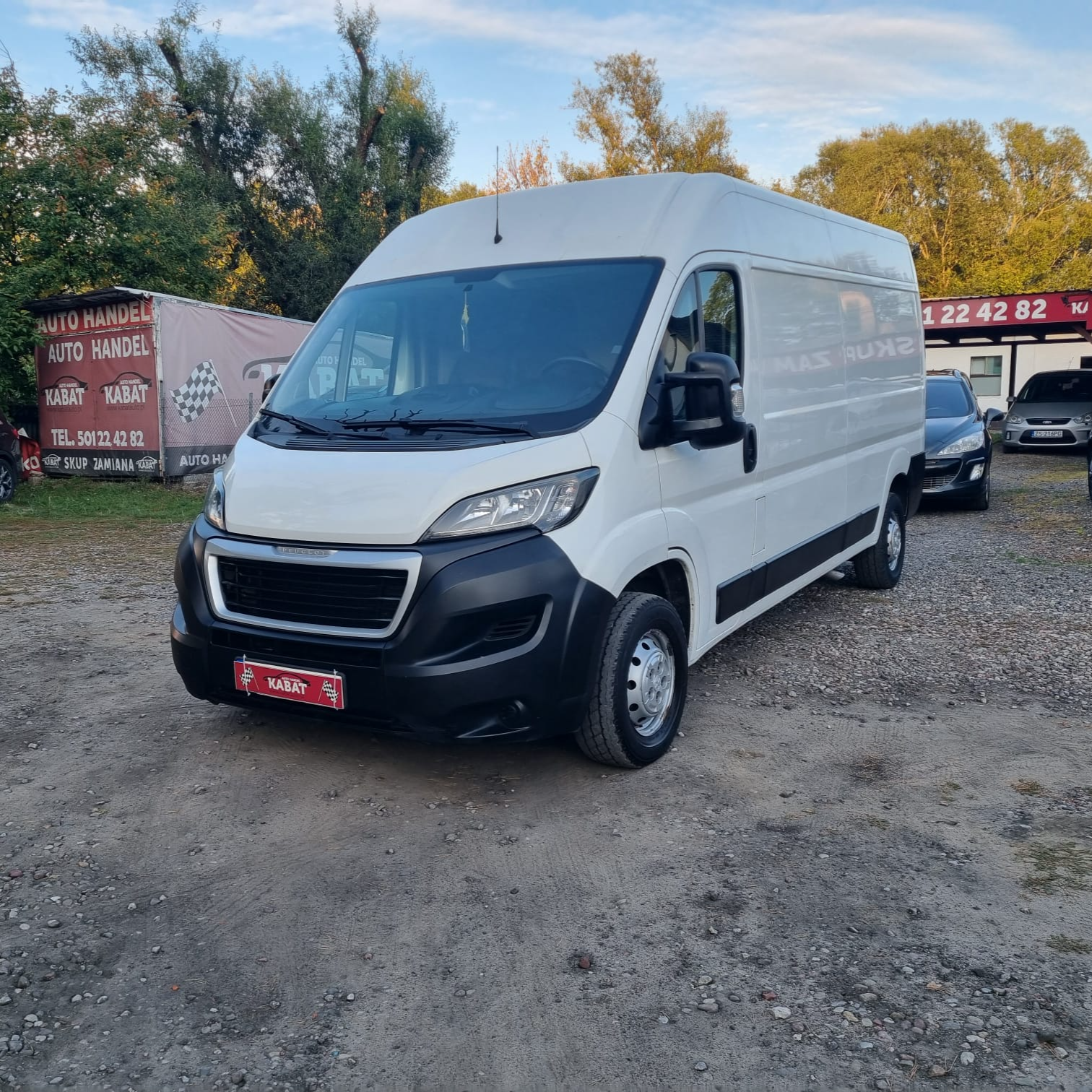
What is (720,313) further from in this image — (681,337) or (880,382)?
(880,382)

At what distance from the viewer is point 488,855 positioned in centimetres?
357

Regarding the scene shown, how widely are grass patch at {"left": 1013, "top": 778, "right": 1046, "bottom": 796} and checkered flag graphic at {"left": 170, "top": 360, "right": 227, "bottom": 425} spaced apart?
1412 centimetres

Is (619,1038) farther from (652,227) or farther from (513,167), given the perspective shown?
(513,167)

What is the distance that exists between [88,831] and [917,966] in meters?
2.92

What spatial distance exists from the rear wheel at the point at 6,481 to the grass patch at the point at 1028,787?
13497mm

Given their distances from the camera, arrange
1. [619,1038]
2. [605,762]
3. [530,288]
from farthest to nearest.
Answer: [530,288]
[605,762]
[619,1038]

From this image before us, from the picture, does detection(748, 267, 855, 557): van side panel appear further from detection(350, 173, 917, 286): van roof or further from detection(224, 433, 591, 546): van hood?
detection(224, 433, 591, 546): van hood

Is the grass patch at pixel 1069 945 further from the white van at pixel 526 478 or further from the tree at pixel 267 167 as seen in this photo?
the tree at pixel 267 167

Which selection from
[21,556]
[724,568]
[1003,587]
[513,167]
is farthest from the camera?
[513,167]

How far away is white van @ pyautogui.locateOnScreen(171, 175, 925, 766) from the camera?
3652mm

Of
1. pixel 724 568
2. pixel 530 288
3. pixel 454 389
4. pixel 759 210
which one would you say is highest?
pixel 759 210

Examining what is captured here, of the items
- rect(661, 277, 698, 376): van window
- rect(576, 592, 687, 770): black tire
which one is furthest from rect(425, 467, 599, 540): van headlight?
rect(661, 277, 698, 376): van window

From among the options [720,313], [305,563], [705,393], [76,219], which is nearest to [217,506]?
[305,563]

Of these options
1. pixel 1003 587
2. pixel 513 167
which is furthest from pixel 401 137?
pixel 1003 587
